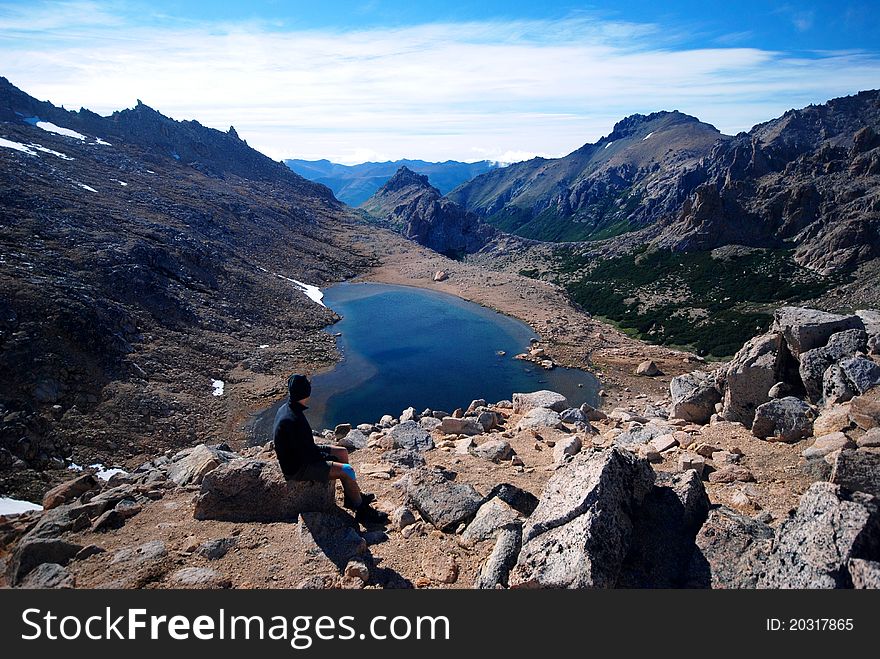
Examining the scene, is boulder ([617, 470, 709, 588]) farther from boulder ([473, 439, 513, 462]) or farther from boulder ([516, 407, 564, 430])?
boulder ([516, 407, 564, 430])

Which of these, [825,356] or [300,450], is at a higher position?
[825,356]

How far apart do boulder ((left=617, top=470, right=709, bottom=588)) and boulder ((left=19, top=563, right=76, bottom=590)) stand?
7753 mm

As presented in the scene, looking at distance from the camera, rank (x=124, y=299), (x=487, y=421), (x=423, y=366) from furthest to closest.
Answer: (x=423, y=366), (x=124, y=299), (x=487, y=421)

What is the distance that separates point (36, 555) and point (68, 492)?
16.7 ft

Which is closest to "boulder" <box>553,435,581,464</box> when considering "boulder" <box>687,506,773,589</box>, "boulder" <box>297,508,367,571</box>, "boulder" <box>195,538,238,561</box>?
"boulder" <box>687,506,773,589</box>

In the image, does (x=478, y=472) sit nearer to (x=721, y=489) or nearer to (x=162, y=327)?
(x=721, y=489)

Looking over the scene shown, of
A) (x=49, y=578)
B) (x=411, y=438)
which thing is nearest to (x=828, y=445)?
(x=411, y=438)

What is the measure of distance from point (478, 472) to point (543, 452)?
3.00 metres

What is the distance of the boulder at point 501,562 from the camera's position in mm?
6578

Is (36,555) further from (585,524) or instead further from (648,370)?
(648,370)

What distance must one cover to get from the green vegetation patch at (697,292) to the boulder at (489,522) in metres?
47.0

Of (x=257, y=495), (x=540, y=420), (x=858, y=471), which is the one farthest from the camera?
(x=540, y=420)

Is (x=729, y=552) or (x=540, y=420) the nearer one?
(x=729, y=552)

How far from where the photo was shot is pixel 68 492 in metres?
11.8
